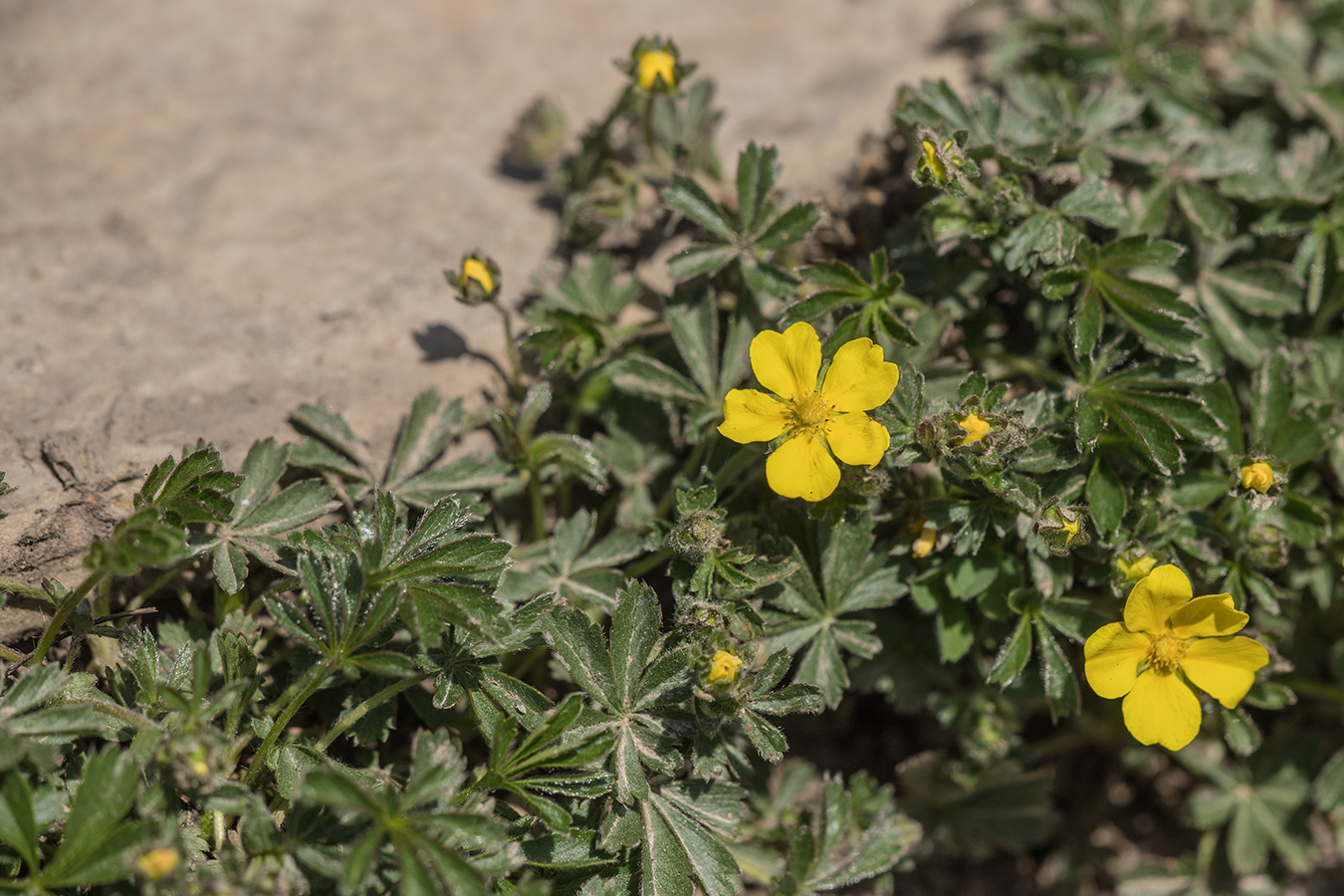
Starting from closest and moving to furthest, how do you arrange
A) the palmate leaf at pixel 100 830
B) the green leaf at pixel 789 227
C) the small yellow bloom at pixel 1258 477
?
the palmate leaf at pixel 100 830 < the small yellow bloom at pixel 1258 477 < the green leaf at pixel 789 227

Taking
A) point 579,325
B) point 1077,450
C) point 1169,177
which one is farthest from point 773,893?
point 1169,177

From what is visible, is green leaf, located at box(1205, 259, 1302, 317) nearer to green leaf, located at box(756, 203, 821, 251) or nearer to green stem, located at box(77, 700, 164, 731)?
green leaf, located at box(756, 203, 821, 251)

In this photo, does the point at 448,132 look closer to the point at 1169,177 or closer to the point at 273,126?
the point at 273,126

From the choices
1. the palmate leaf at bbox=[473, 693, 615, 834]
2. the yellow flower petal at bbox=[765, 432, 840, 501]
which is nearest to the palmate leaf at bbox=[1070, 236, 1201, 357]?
the yellow flower petal at bbox=[765, 432, 840, 501]

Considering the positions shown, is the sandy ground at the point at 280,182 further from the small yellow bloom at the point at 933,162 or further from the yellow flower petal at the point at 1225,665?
the yellow flower petal at the point at 1225,665

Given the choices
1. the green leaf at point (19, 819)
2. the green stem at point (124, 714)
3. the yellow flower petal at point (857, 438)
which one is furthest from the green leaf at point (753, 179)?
the green leaf at point (19, 819)

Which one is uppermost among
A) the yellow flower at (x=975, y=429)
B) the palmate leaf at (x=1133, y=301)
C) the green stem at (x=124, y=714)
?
the palmate leaf at (x=1133, y=301)
